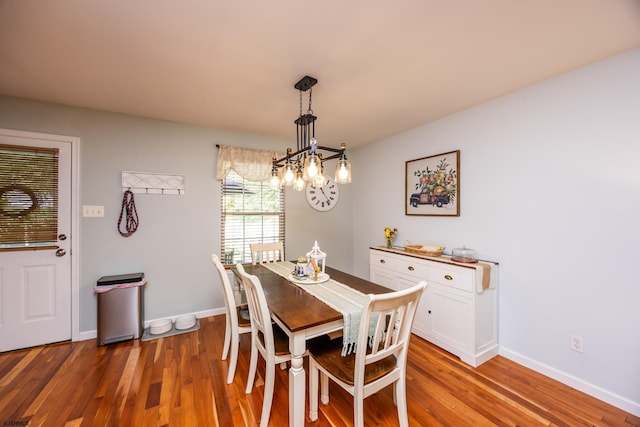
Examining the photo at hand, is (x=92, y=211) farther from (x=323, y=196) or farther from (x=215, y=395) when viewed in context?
(x=323, y=196)

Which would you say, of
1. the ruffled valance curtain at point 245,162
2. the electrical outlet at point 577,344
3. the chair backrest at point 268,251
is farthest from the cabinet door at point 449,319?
the ruffled valance curtain at point 245,162

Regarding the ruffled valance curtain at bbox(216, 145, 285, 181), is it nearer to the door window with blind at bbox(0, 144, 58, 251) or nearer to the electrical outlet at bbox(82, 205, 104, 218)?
the electrical outlet at bbox(82, 205, 104, 218)

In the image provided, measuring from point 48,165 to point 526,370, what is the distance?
4.69 meters

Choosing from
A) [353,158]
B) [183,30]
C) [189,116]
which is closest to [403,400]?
[183,30]

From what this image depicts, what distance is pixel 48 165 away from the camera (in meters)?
2.44

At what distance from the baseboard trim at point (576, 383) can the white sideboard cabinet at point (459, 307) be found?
151 mm

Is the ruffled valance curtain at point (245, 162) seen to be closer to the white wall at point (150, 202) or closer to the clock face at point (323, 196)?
the white wall at point (150, 202)

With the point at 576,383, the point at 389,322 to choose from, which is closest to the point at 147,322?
the point at 389,322

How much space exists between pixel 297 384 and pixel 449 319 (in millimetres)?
1636

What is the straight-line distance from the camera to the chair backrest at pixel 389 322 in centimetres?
118

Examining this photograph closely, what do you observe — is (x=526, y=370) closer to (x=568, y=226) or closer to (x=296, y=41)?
(x=568, y=226)

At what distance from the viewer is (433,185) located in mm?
2873

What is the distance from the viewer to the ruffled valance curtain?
10.3 feet

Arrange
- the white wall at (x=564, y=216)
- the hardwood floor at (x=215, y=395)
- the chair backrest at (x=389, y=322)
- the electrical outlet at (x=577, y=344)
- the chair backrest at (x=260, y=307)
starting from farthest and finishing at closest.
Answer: the electrical outlet at (x=577, y=344) < the white wall at (x=564, y=216) < the hardwood floor at (x=215, y=395) < the chair backrest at (x=260, y=307) < the chair backrest at (x=389, y=322)
